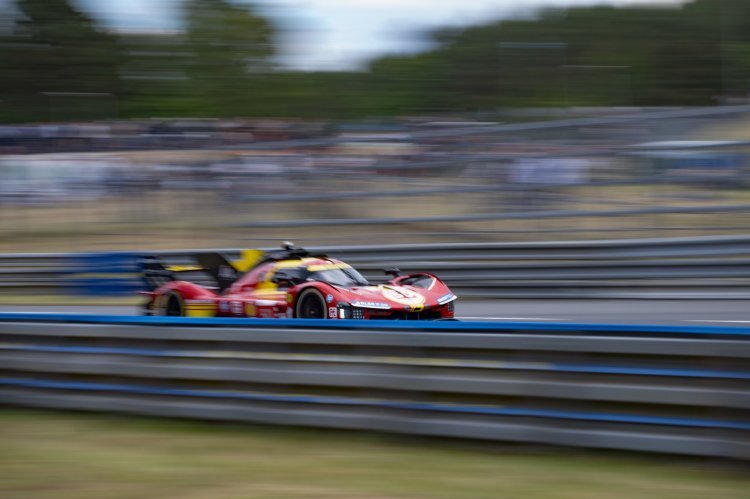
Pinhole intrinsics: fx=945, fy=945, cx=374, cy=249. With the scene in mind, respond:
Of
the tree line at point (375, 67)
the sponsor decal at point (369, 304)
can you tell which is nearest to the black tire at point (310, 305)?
the sponsor decal at point (369, 304)

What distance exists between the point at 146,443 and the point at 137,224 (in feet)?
54.9

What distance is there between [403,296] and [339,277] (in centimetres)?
86

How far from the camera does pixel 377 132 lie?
19031 mm

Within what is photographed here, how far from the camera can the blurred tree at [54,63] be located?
40.8 metres

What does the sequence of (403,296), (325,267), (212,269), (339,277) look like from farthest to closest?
(212,269)
(325,267)
(339,277)
(403,296)

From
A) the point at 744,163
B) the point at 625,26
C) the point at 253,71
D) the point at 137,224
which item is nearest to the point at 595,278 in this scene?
the point at 744,163

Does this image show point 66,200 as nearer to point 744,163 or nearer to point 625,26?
point 744,163

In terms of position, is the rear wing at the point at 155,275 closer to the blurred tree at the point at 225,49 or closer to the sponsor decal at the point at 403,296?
the sponsor decal at the point at 403,296

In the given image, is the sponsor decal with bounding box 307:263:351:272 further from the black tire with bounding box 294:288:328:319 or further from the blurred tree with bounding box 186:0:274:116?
the blurred tree with bounding box 186:0:274:116

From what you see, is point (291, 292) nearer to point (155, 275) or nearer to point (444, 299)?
point (444, 299)

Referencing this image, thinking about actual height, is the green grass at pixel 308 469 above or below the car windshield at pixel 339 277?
below

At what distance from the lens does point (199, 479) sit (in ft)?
17.1

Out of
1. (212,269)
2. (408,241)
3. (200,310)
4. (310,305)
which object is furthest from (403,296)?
(408,241)

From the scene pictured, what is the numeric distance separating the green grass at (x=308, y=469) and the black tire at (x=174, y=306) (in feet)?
16.9
